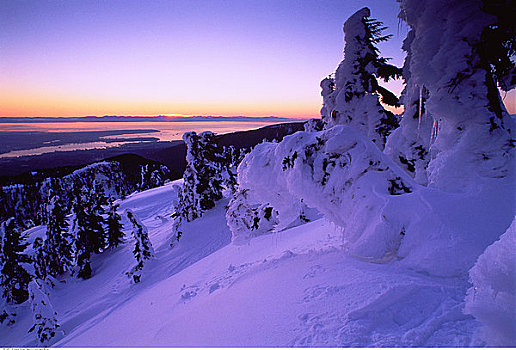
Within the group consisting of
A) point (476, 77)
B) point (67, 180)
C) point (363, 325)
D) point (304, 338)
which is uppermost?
point (476, 77)

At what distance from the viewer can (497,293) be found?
69.3 inches

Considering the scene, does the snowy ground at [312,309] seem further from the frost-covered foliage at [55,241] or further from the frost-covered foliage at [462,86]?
the frost-covered foliage at [55,241]

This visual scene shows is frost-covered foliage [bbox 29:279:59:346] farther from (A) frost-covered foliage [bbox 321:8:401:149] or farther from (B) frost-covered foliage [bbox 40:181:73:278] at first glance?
(A) frost-covered foliage [bbox 321:8:401:149]

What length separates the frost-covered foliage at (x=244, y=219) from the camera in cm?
959

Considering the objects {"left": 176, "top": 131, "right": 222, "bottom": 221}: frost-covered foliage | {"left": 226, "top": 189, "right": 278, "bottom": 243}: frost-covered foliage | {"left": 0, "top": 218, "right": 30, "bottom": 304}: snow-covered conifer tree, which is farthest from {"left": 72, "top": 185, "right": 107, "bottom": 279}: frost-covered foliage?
{"left": 226, "top": 189, "right": 278, "bottom": 243}: frost-covered foliage

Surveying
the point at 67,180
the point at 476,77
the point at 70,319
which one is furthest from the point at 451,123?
the point at 67,180

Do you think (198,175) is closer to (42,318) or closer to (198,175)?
(198,175)

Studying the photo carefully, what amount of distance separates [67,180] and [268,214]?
10591 centimetres

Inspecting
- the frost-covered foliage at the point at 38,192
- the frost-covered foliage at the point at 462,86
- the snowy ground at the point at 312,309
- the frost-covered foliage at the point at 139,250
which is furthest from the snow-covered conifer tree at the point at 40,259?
the frost-covered foliage at the point at 38,192

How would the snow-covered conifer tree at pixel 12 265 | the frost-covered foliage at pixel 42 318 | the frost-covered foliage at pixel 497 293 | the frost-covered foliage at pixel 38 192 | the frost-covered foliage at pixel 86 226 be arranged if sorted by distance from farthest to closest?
the frost-covered foliage at pixel 38 192, the frost-covered foliage at pixel 86 226, the snow-covered conifer tree at pixel 12 265, the frost-covered foliage at pixel 42 318, the frost-covered foliage at pixel 497 293

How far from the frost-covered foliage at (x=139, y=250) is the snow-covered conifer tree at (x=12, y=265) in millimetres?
11258

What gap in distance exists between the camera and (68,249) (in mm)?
25281

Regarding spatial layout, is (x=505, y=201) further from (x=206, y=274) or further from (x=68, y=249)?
(x=68, y=249)

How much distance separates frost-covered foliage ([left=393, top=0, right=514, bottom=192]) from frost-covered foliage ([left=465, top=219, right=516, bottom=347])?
3.51 metres
